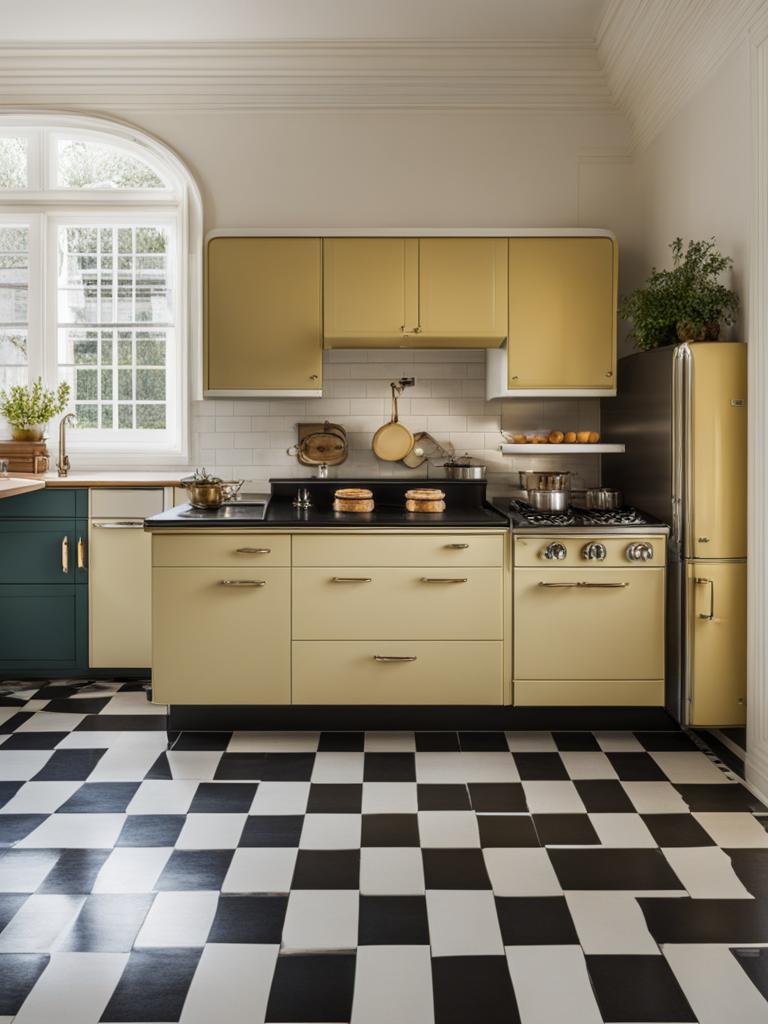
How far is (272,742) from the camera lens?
4.02 m

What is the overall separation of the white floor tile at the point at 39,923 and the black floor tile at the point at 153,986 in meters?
0.26

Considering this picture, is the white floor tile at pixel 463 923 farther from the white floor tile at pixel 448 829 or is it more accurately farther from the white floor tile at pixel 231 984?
the white floor tile at pixel 231 984

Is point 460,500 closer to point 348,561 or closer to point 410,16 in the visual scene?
point 348,561

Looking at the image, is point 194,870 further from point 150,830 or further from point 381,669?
point 381,669

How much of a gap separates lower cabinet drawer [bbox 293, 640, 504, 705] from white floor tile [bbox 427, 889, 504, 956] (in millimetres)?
1427

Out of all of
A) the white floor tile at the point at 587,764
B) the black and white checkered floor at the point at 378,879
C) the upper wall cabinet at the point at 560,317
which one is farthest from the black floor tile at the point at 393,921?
the upper wall cabinet at the point at 560,317

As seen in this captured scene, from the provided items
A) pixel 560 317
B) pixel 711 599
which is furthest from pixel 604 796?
pixel 560 317

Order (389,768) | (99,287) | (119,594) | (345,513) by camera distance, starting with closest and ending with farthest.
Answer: (389,768), (345,513), (119,594), (99,287)

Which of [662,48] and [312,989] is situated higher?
[662,48]

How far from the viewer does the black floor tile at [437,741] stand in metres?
3.95

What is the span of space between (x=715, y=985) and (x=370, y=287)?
349cm

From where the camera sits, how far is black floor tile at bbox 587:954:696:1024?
2.11 metres

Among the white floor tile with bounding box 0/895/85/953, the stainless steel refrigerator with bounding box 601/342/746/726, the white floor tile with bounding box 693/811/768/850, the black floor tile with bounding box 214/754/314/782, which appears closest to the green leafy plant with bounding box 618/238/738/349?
the stainless steel refrigerator with bounding box 601/342/746/726

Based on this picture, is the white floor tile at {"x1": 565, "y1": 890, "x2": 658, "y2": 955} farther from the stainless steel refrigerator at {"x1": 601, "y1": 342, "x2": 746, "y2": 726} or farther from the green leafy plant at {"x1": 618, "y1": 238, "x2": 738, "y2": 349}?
the green leafy plant at {"x1": 618, "y1": 238, "x2": 738, "y2": 349}
